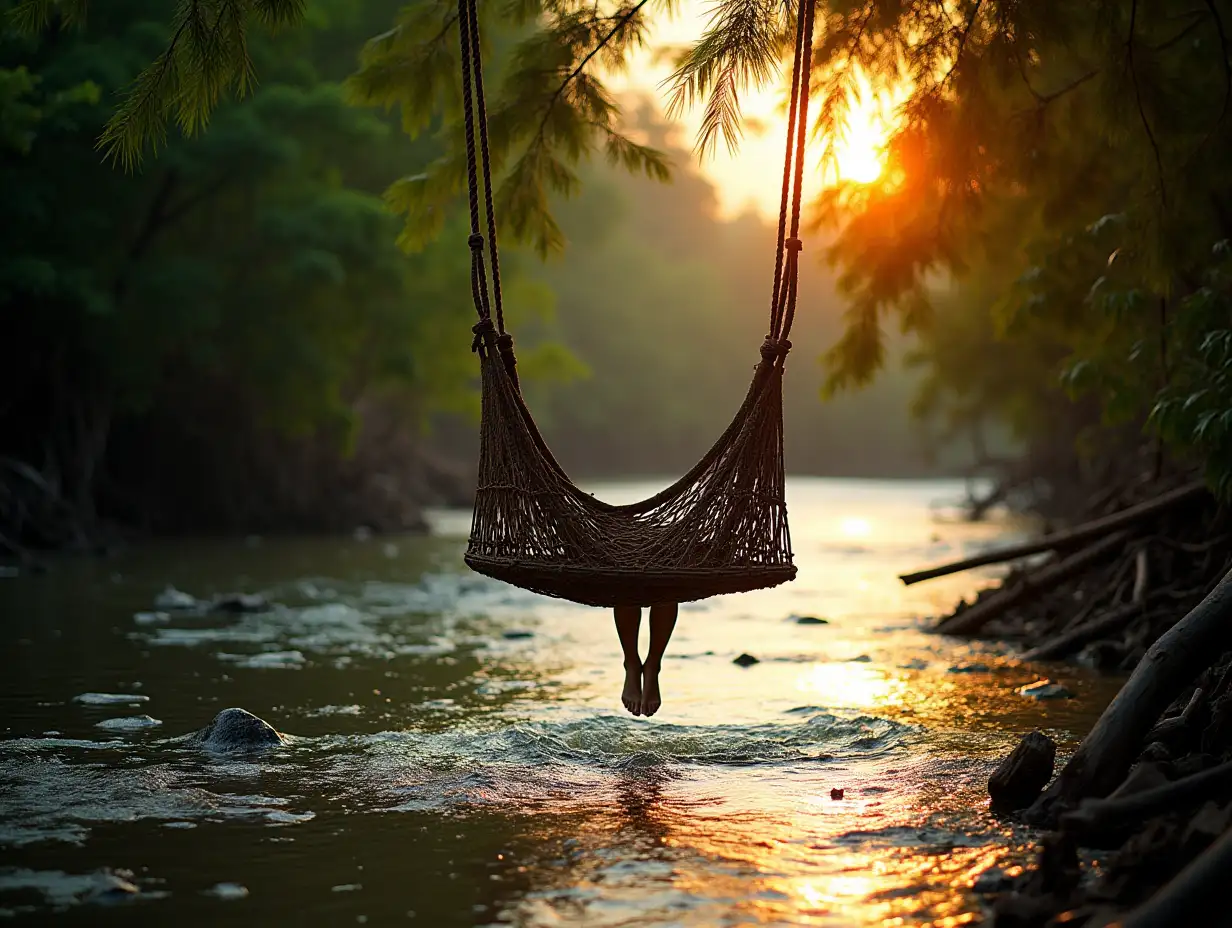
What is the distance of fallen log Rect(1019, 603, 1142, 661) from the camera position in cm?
749

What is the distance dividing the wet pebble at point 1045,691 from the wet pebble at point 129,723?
382 centimetres

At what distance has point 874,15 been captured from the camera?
640cm

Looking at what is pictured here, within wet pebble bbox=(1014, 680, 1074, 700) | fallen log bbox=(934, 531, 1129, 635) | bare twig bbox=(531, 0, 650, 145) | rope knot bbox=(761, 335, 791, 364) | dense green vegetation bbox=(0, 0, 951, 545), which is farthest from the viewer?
dense green vegetation bbox=(0, 0, 951, 545)

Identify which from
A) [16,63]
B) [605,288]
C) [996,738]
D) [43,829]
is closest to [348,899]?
[43,829]

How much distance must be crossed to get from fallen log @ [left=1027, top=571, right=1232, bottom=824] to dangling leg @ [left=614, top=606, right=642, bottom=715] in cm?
164

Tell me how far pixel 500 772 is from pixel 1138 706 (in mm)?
2125

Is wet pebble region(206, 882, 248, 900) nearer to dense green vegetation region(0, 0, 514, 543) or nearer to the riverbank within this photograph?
the riverbank

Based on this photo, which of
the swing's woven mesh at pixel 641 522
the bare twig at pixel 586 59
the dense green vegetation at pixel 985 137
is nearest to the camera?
the swing's woven mesh at pixel 641 522

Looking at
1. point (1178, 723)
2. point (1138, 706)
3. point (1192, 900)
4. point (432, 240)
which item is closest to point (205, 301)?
point (432, 240)

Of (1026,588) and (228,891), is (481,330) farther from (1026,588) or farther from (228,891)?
(1026,588)

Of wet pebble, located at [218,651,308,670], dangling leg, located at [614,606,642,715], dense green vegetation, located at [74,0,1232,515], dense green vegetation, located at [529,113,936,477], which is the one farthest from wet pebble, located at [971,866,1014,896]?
dense green vegetation, located at [529,113,936,477]

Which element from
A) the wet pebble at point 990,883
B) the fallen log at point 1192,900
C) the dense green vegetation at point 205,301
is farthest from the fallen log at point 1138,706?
the dense green vegetation at point 205,301

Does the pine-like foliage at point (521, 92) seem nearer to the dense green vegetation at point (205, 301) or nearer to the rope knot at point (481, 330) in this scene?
the rope knot at point (481, 330)

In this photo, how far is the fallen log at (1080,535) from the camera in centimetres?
741
